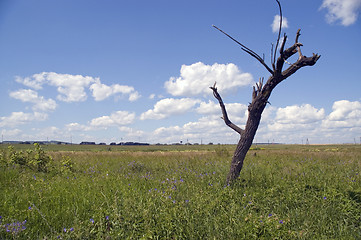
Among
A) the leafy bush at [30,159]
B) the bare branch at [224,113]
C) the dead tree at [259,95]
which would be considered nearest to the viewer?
the dead tree at [259,95]

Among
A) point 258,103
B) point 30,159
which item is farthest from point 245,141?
point 30,159

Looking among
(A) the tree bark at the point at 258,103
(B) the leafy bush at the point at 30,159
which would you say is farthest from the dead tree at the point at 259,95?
(B) the leafy bush at the point at 30,159

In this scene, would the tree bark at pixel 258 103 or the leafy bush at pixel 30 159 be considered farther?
the leafy bush at pixel 30 159

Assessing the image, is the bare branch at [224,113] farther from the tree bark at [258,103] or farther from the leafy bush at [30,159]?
the leafy bush at [30,159]

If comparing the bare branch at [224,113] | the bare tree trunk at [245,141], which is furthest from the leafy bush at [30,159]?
the bare tree trunk at [245,141]

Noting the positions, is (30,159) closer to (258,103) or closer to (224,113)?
(224,113)

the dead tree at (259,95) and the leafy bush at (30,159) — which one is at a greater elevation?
the dead tree at (259,95)

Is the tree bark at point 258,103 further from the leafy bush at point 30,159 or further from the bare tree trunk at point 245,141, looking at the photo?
the leafy bush at point 30,159

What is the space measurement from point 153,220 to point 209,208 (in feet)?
3.50

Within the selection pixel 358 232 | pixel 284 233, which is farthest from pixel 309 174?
pixel 284 233

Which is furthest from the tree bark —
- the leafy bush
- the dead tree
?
the leafy bush

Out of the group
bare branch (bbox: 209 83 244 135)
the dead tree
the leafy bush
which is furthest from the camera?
the leafy bush

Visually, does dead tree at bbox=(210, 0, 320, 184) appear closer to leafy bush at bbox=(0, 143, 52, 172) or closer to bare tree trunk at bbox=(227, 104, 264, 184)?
bare tree trunk at bbox=(227, 104, 264, 184)

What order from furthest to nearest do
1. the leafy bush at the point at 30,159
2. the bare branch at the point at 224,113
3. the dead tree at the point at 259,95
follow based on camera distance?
the leafy bush at the point at 30,159 → the bare branch at the point at 224,113 → the dead tree at the point at 259,95
